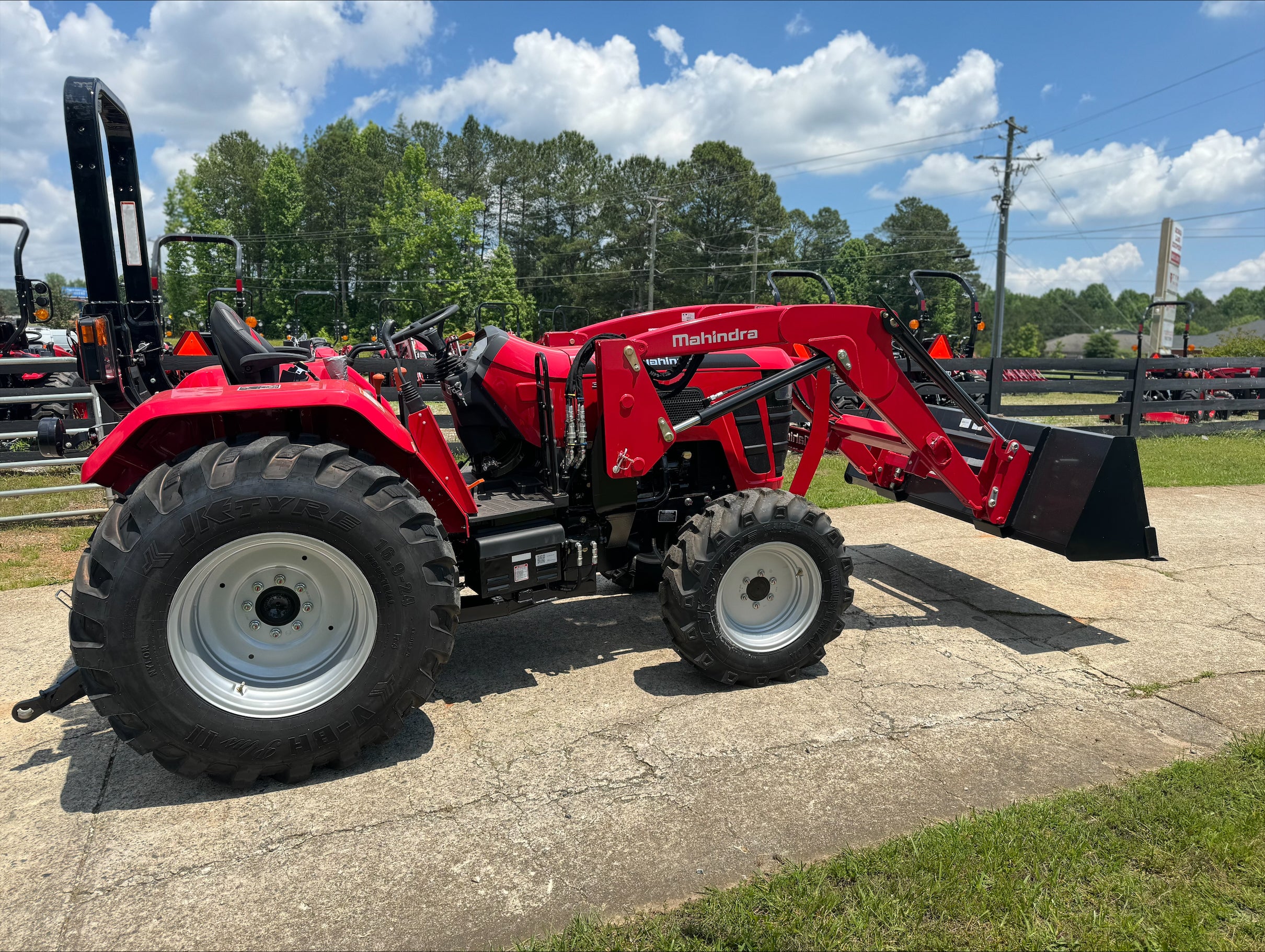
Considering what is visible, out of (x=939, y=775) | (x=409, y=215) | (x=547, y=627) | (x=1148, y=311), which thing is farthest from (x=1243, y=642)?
(x=409, y=215)

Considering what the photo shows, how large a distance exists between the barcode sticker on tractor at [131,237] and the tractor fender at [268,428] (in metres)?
2.87

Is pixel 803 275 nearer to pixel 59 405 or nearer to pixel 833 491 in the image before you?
pixel 833 491

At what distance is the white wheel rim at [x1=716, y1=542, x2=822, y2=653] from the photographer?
12.1ft

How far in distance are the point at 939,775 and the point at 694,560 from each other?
4.14 feet

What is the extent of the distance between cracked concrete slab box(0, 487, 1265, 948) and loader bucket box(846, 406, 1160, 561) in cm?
53

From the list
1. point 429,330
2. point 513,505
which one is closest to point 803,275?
point 429,330

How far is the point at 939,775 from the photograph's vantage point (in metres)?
2.97

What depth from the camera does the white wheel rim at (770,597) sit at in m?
3.70

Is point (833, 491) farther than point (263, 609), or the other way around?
point (833, 491)

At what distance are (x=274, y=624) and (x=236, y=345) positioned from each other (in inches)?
48.8

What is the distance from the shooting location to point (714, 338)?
3738 mm

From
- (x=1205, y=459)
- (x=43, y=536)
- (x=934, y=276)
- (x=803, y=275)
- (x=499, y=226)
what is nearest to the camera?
(x=803, y=275)

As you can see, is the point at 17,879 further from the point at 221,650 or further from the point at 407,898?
the point at 407,898

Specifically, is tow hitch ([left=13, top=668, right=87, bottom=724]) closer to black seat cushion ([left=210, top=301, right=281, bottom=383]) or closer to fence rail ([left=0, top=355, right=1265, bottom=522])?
black seat cushion ([left=210, top=301, right=281, bottom=383])
